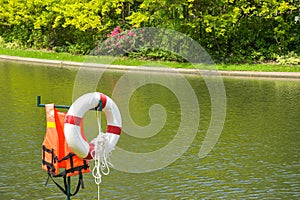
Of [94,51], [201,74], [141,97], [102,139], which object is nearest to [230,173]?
[102,139]

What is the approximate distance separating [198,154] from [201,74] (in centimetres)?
1400

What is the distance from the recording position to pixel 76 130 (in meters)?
9.77

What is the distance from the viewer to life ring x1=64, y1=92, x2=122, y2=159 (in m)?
9.76

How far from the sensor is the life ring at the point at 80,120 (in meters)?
9.76

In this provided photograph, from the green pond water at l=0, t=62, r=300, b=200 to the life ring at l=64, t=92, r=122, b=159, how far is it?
1.74 metres

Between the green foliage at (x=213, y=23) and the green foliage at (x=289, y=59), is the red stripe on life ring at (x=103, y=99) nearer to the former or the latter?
the green foliage at (x=213, y=23)

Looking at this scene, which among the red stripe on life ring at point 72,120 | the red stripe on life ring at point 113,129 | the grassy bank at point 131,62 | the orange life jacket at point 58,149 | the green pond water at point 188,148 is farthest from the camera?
the grassy bank at point 131,62

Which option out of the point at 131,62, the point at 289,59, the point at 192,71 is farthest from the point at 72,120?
the point at 131,62

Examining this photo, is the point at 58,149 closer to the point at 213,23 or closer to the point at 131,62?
the point at 213,23

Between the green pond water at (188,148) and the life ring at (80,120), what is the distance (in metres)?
1.74

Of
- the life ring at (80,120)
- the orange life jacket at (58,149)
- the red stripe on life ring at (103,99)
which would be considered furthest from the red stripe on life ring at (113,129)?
the orange life jacket at (58,149)

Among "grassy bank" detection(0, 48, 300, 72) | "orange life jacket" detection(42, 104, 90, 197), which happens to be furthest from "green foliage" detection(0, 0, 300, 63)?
"orange life jacket" detection(42, 104, 90, 197)

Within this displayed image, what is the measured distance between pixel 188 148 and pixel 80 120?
20.3ft

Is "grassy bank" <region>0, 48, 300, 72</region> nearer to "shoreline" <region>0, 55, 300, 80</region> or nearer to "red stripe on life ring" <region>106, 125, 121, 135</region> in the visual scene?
"shoreline" <region>0, 55, 300, 80</region>
